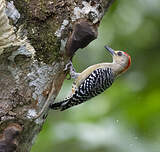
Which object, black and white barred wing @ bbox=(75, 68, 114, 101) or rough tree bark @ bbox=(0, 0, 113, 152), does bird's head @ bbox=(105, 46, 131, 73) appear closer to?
black and white barred wing @ bbox=(75, 68, 114, 101)

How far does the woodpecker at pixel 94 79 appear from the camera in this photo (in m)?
5.42

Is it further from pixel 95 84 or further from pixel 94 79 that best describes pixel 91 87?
pixel 94 79

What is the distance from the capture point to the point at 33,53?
3.87 m

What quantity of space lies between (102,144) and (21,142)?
A: 4.72 feet

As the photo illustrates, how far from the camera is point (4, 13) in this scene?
3.59m

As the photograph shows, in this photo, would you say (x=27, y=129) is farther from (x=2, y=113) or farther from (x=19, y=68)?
(x=19, y=68)

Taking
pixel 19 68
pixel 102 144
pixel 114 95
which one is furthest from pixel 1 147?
pixel 114 95

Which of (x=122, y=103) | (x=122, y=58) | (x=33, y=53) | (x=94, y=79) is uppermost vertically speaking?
(x=33, y=53)

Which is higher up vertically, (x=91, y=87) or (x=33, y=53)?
(x=33, y=53)

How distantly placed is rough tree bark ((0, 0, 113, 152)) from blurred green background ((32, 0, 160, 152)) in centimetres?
109

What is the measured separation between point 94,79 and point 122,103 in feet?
2.46

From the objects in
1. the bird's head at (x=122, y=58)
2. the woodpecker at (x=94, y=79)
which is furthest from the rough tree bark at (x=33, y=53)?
the bird's head at (x=122, y=58)

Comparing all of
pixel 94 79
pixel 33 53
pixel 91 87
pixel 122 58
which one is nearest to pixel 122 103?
pixel 91 87

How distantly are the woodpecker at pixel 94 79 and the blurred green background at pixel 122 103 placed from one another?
15 cm
